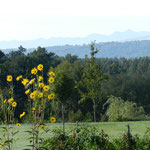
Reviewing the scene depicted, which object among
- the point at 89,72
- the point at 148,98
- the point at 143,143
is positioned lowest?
the point at 148,98

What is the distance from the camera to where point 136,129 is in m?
13.5

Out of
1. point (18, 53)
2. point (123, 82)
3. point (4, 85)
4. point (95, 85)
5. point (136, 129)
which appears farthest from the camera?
point (18, 53)

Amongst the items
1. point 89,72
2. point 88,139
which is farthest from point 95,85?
point 88,139

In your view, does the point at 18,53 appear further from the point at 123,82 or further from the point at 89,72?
the point at 89,72

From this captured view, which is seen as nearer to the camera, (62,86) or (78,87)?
(62,86)

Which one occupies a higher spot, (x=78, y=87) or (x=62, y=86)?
(x=62, y=86)

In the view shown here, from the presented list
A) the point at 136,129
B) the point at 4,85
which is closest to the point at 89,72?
the point at 136,129

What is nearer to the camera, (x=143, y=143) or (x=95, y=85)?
(x=143, y=143)

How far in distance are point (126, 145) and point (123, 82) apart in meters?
39.7

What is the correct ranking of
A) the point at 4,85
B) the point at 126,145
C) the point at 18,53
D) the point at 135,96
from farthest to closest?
1. the point at 18,53
2. the point at 135,96
3. the point at 4,85
4. the point at 126,145

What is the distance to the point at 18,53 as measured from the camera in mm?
56062

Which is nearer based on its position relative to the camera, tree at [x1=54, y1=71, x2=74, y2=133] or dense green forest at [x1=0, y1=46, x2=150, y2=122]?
tree at [x1=54, y1=71, x2=74, y2=133]

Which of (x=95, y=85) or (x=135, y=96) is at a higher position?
(x=95, y=85)

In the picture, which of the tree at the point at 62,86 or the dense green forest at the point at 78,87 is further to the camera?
the dense green forest at the point at 78,87
